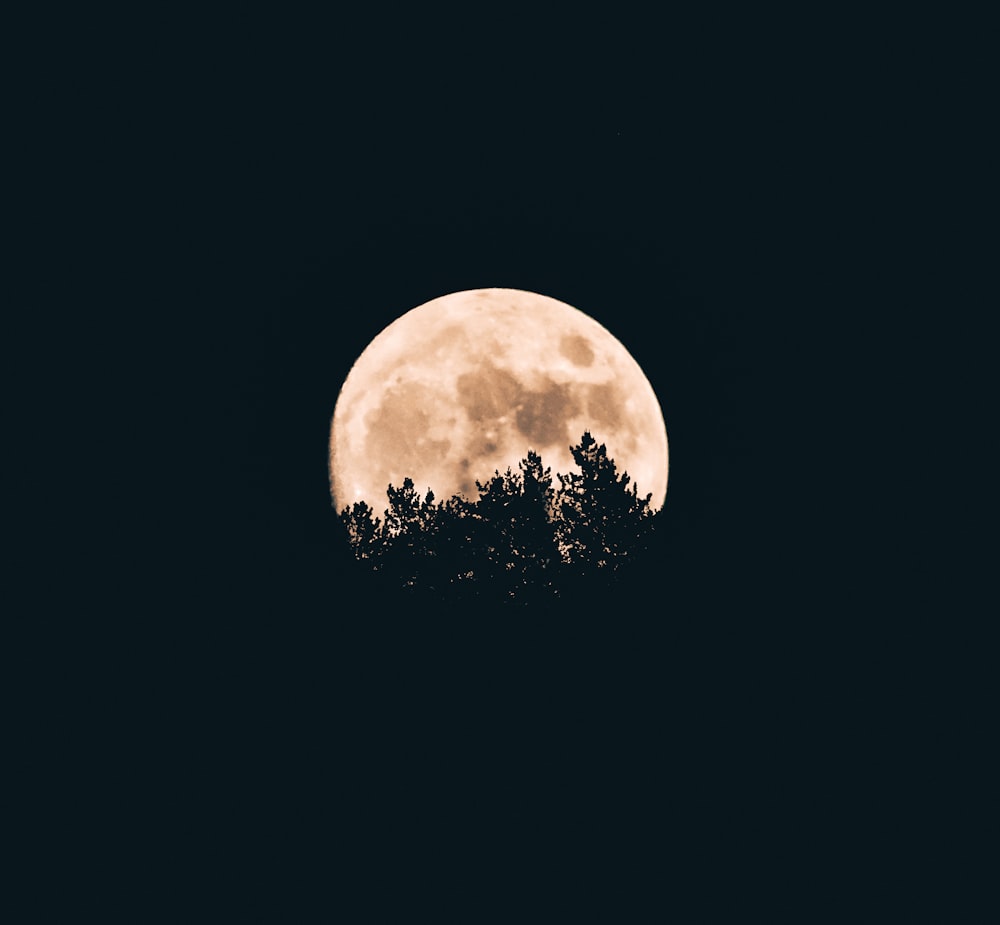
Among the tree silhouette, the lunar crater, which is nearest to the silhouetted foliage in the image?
the tree silhouette

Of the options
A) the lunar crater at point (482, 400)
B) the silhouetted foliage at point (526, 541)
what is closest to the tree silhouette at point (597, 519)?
the silhouetted foliage at point (526, 541)

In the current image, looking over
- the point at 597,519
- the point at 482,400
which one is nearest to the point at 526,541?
the point at 597,519

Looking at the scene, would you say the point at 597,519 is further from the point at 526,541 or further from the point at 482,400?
the point at 482,400

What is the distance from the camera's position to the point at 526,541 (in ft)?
27.5

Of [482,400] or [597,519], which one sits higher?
[482,400]

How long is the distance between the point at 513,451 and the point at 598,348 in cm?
229

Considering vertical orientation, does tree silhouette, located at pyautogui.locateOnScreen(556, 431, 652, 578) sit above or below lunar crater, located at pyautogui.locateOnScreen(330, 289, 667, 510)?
below

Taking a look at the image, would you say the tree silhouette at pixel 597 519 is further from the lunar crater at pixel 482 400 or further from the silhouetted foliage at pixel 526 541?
the lunar crater at pixel 482 400

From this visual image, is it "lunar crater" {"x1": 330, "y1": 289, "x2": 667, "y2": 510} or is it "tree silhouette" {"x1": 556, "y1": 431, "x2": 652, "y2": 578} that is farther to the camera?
"lunar crater" {"x1": 330, "y1": 289, "x2": 667, "y2": 510}

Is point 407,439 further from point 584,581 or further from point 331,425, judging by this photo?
point 584,581

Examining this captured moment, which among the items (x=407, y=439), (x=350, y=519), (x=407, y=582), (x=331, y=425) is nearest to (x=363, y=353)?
(x=331, y=425)

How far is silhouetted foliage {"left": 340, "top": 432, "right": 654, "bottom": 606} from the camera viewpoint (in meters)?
8.44

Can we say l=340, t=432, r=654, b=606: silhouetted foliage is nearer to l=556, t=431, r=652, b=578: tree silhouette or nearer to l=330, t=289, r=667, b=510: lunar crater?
l=556, t=431, r=652, b=578: tree silhouette

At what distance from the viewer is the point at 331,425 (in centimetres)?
1103
